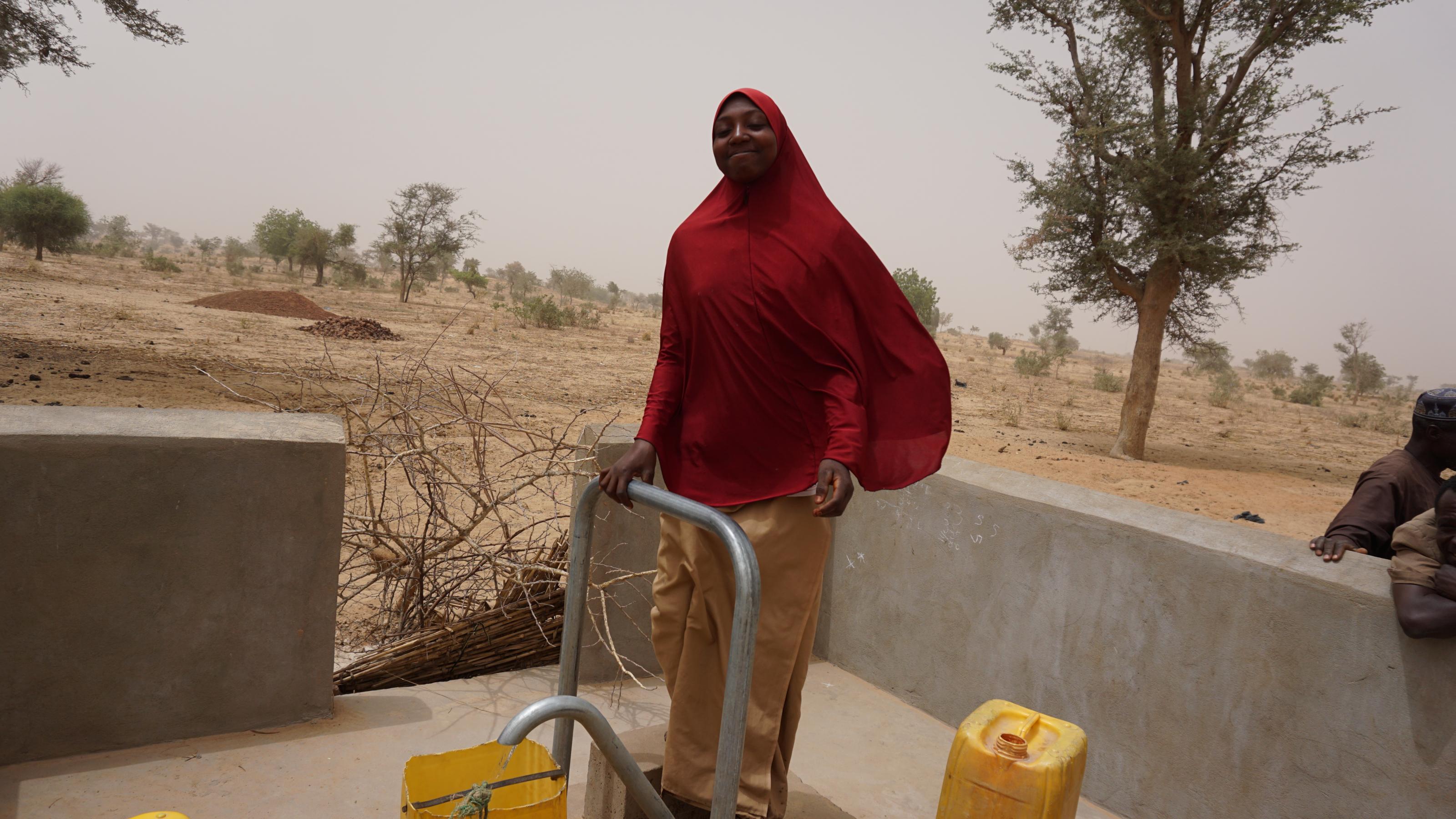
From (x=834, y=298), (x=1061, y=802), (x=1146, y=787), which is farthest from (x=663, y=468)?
(x=1146, y=787)

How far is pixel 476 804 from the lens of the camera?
3.94 ft

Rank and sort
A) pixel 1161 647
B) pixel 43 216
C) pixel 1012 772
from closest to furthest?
pixel 1012 772 → pixel 1161 647 → pixel 43 216

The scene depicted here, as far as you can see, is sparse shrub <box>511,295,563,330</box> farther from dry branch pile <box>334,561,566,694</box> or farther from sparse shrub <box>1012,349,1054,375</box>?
dry branch pile <box>334,561,566,694</box>

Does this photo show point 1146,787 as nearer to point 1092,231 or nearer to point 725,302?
point 725,302

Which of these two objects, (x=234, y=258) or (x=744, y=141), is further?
(x=234, y=258)

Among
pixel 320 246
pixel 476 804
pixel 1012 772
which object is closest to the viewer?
pixel 476 804

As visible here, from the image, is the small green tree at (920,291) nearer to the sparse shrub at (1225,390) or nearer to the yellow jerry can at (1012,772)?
the sparse shrub at (1225,390)

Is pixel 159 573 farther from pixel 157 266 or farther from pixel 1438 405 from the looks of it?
pixel 157 266

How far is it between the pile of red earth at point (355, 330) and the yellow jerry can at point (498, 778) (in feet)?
53.3

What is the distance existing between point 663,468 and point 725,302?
18.2 inches

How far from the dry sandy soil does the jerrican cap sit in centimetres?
429

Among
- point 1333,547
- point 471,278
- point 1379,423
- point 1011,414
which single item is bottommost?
point 1011,414

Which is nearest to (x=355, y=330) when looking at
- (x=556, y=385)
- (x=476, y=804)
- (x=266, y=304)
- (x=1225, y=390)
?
(x=266, y=304)

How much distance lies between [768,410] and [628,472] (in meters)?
0.34
